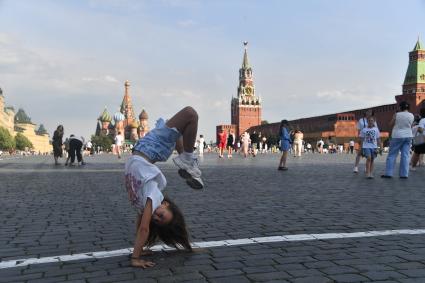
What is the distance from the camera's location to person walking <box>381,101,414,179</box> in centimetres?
1163

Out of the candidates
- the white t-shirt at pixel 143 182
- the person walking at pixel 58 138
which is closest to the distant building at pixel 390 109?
the person walking at pixel 58 138

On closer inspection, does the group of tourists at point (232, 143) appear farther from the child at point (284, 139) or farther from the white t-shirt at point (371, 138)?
the white t-shirt at point (371, 138)

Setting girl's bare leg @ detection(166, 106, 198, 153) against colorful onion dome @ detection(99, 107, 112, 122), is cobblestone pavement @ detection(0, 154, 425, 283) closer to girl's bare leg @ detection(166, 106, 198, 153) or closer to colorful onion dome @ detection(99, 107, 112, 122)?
girl's bare leg @ detection(166, 106, 198, 153)

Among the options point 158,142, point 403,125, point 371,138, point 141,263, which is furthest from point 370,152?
point 141,263

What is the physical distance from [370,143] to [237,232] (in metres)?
7.82

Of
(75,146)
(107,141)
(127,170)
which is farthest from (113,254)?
(107,141)

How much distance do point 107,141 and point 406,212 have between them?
5636 inches

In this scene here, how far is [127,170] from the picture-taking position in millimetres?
4227

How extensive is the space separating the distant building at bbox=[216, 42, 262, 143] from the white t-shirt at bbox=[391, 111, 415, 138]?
471 feet

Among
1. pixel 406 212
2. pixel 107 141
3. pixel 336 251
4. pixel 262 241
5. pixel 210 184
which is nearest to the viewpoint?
pixel 336 251

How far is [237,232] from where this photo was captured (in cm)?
508

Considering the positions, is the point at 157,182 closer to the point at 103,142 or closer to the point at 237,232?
the point at 237,232

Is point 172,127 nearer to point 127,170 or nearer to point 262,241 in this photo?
point 127,170

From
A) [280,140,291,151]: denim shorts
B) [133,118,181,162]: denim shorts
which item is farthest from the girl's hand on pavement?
[280,140,291,151]: denim shorts
